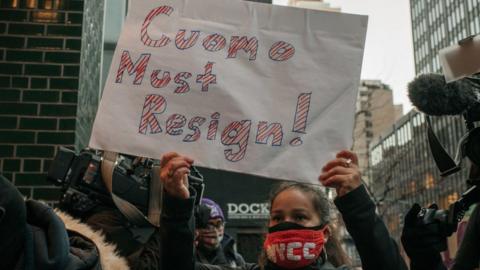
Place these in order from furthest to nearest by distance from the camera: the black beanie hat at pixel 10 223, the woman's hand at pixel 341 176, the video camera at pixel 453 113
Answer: the woman's hand at pixel 341 176
the video camera at pixel 453 113
the black beanie hat at pixel 10 223

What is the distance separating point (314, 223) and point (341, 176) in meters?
0.65

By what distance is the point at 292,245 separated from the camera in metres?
2.71

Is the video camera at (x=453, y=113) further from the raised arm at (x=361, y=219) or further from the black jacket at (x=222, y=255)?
the black jacket at (x=222, y=255)

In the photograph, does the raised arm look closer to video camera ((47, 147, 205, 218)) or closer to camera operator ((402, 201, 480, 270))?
camera operator ((402, 201, 480, 270))

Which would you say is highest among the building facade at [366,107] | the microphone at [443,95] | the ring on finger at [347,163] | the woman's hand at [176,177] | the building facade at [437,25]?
the building facade at [437,25]

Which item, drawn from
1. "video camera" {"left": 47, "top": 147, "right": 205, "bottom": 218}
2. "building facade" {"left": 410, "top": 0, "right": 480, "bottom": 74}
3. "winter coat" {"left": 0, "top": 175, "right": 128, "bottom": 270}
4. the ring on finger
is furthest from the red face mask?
"building facade" {"left": 410, "top": 0, "right": 480, "bottom": 74}

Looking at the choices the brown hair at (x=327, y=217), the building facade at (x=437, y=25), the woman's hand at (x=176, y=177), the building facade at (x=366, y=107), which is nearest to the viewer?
the woman's hand at (x=176, y=177)

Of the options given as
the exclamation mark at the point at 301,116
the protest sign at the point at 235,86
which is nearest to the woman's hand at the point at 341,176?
the protest sign at the point at 235,86

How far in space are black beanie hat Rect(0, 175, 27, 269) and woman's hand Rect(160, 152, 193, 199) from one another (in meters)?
0.83

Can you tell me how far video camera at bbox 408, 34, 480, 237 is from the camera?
6.97 ft

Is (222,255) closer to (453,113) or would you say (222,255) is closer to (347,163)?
(347,163)

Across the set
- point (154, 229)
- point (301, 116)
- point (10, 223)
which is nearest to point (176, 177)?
point (301, 116)

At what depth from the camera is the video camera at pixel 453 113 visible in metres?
2.12

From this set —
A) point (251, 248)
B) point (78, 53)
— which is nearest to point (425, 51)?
point (251, 248)
